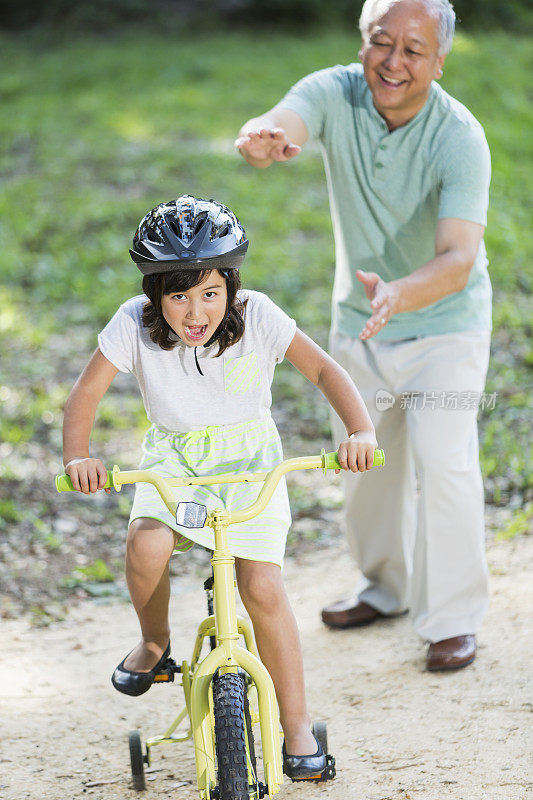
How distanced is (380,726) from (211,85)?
11151mm

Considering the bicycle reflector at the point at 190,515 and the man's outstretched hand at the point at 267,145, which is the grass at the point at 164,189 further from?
the bicycle reflector at the point at 190,515

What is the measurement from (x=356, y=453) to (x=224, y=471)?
1.47 feet

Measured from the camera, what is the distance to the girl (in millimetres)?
2695

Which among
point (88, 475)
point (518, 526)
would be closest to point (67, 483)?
point (88, 475)

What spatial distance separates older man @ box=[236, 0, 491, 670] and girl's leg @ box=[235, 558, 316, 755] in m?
1.12

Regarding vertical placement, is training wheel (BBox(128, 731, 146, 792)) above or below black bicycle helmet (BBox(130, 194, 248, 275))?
below

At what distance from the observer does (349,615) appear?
168 inches

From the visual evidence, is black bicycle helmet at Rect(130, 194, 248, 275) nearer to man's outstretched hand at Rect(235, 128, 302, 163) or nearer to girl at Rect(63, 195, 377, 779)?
girl at Rect(63, 195, 377, 779)

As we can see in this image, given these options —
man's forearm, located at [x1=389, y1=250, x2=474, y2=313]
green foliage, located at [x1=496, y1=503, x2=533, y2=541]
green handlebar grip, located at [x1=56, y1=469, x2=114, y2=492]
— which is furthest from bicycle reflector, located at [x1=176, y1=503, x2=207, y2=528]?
green foliage, located at [x1=496, y1=503, x2=533, y2=541]

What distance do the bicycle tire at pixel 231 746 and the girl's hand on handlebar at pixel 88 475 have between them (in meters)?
0.61

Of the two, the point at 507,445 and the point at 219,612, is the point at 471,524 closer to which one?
the point at 219,612

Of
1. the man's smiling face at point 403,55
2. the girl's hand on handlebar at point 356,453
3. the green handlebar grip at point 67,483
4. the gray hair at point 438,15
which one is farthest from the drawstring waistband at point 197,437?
the gray hair at point 438,15

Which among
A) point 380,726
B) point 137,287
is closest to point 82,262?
point 137,287

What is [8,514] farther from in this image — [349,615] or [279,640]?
[279,640]
